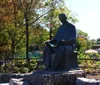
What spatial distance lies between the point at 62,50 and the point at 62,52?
6 centimetres

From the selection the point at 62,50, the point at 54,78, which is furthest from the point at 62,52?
the point at 54,78

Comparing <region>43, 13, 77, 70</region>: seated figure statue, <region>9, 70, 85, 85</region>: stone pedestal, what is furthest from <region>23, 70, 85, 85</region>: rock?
<region>43, 13, 77, 70</region>: seated figure statue

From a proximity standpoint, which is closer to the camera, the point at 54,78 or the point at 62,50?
the point at 54,78

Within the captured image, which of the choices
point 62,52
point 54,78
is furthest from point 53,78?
point 62,52

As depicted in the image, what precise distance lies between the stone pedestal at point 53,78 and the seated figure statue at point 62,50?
0.38m

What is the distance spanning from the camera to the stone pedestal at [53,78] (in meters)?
7.69

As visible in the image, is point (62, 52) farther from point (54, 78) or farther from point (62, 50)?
point (54, 78)

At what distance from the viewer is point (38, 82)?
7699mm

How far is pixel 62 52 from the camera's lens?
325 inches

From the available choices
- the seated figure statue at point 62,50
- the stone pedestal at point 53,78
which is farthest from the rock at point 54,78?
the seated figure statue at point 62,50

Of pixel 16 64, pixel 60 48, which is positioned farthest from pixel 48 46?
pixel 16 64

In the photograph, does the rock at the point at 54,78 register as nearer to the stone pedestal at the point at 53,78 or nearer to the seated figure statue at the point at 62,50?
the stone pedestal at the point at 53,78

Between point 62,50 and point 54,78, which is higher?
point 62,50

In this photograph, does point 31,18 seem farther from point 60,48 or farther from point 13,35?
point 60,48
